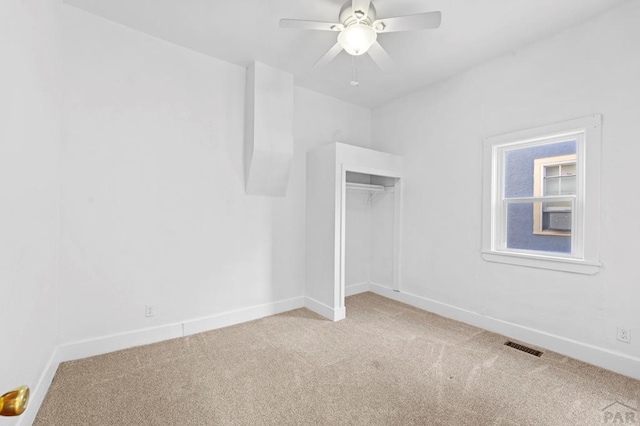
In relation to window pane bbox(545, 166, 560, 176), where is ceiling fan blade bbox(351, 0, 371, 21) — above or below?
above

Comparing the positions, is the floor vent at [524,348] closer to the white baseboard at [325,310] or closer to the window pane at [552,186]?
the window pane at [552,186]

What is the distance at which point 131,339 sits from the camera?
2.55 meters

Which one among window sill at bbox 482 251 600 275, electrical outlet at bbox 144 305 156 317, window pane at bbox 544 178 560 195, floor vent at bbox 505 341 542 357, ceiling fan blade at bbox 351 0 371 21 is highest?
ceiling fan blade at bbox 351 0 371 21

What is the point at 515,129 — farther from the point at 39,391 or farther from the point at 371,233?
the point at 39,391

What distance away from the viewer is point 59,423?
1.67 metres

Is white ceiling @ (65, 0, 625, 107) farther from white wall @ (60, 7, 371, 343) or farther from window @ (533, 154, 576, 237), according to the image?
window @ (533, 154, 576, 237)

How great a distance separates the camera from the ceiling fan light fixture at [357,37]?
2070 millimetres

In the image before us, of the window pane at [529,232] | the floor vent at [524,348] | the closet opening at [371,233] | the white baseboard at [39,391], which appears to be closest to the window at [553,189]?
the window pane at [529,232]

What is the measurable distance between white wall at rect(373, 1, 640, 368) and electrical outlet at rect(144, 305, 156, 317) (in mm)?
2958

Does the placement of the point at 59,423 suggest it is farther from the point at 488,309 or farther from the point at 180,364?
the point at 488,309

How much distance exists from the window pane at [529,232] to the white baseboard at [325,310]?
1935mm

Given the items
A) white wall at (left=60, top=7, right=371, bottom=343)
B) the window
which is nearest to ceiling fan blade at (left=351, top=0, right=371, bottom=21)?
white wall at (left=60, top=7, right=371, bottom=343)

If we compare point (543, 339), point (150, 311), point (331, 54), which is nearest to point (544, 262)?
point (543, 339)

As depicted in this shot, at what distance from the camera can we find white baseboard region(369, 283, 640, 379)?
2.21 meters
